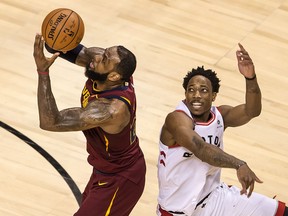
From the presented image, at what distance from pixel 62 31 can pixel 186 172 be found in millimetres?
1398

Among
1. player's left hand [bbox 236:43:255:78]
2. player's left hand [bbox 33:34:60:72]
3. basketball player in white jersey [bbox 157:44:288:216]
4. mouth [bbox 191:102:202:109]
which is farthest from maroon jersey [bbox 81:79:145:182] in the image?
player's left hand [bbox 236:43:255:78]

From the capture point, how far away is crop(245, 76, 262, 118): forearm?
21.6 ft

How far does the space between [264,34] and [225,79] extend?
1.18 meters

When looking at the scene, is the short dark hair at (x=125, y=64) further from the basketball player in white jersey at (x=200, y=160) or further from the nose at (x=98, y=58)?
the basketball player in white jersey at (x=200, y=160)

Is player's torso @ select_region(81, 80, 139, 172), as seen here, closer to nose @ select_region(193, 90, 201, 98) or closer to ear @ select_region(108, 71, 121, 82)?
ear @ select_region(108, 71, 121, 82)

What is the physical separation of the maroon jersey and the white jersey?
0.93 feet

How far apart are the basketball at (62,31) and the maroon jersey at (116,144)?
0.34 meters

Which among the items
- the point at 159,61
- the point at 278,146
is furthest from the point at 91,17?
the point at 278,146

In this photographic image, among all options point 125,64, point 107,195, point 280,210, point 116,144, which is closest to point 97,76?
point 125,64

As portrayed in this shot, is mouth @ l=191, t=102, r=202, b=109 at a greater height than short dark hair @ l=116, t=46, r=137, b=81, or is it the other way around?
short dark hair @ l=116, t=46, r=137, b=81

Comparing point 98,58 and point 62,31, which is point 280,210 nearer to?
point 98,58

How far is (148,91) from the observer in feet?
30.9

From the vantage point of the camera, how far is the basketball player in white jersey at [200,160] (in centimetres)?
650

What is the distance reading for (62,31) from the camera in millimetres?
6723
